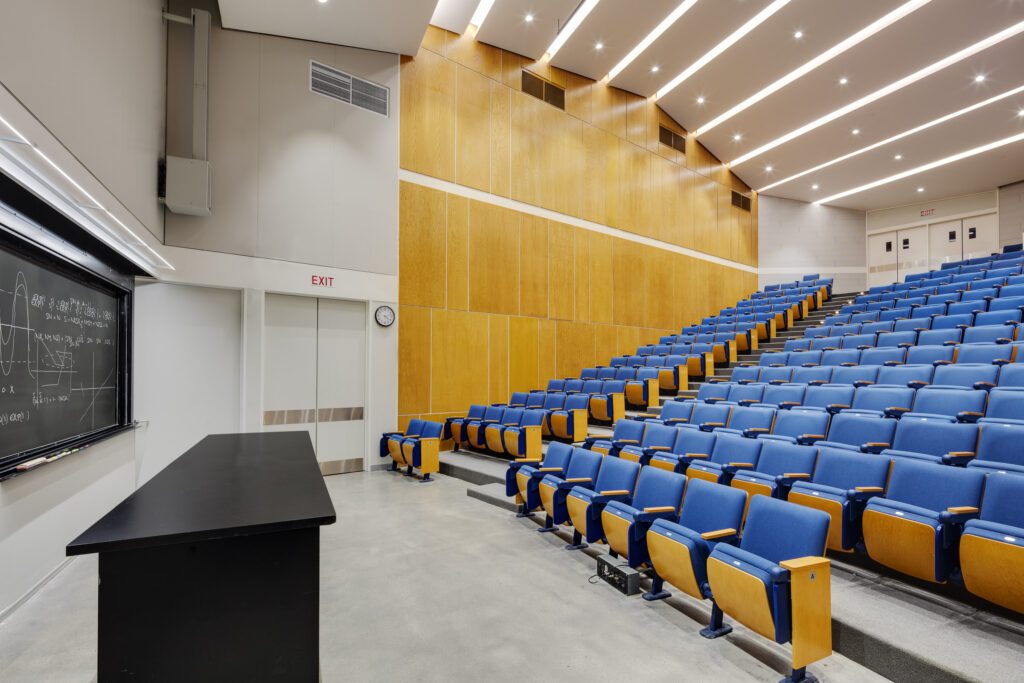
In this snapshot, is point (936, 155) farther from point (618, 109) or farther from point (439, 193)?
point (439, 193)

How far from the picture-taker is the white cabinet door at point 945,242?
10539 millimetres

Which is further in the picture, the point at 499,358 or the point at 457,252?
the point at 499,358

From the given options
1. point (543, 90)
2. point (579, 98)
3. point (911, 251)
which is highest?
point (579, 98)

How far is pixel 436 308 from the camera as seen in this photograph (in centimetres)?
607

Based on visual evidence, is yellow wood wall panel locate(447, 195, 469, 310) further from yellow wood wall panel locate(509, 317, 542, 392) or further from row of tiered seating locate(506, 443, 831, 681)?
row of tiered seating locate(506, 443, 831, 681)

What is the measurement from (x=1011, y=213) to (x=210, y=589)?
13265mm

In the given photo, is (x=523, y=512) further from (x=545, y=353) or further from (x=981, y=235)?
(x=981, y=235)

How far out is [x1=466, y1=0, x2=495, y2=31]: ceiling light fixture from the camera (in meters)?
6.27

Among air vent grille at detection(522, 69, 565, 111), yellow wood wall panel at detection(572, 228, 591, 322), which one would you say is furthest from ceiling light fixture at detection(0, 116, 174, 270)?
air vent grille at detection(522, 69, 565, 111)

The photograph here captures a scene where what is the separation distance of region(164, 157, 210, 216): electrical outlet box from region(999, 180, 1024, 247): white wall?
40.9 ft

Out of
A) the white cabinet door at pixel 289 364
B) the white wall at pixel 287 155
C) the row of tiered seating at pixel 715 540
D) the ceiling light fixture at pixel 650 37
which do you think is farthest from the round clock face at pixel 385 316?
the ceiling light fixture at pixel 650 37

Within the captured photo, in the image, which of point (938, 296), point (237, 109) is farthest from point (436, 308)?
point (938, 296)

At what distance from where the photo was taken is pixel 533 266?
700 cm

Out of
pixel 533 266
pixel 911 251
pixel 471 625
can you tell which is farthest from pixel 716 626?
pixel 911 251
